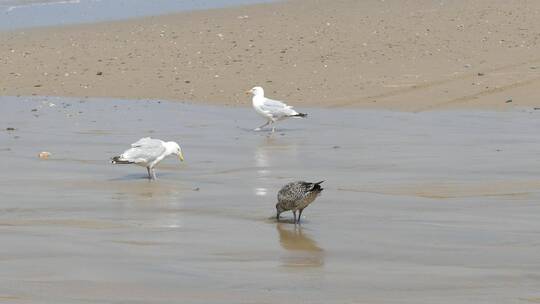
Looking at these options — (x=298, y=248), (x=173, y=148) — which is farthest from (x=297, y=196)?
(x=173, y=148)

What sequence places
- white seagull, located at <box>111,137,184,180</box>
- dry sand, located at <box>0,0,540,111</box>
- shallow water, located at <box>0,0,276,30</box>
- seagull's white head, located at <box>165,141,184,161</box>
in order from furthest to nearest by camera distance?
1. shallow water, located at <box>0,0,276,30</box>
2. dry sand, located at <box>0,0,540,111</box>
3. seagull's white head, located at <box>165,141,184,161</box>
4. white seagull, located at <box>111,137,184,180</box>

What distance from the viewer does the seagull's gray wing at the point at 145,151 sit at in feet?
34.6

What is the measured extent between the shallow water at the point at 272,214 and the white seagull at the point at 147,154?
0.15m

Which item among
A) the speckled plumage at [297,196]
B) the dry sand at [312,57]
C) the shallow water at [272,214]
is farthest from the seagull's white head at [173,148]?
the dry sand at [312,57]

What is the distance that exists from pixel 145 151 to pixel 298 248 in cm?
351

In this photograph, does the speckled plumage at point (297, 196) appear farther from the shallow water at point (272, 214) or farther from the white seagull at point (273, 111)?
the white seagull at point (273, 111)

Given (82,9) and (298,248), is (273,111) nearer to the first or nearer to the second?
(298,248)

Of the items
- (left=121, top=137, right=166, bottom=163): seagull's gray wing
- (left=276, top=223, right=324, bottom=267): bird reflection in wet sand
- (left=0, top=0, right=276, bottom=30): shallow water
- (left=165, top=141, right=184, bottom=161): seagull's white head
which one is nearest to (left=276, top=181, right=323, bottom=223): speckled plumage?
(left=276, top=223, right=324, bottom=267): bird reflection in wet sand

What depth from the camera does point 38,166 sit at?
11055 mm

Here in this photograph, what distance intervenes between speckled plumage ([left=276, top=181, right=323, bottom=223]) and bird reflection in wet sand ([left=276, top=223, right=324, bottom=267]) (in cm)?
13

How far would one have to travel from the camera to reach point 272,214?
8609 mm

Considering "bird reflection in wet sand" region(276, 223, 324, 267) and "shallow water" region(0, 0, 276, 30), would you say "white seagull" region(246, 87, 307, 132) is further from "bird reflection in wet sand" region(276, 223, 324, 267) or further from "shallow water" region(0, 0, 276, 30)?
"shallow water" region(0, 0, 276, 30)

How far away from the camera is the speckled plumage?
8.13 metres

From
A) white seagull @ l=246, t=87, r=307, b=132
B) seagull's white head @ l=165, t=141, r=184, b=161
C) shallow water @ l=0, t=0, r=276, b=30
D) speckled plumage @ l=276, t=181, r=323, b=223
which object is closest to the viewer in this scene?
speckled plumage @ l=276, t=181, r=323, b=223
